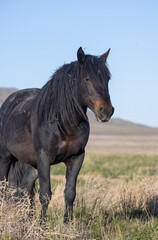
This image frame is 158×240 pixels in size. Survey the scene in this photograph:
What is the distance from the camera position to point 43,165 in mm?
5031

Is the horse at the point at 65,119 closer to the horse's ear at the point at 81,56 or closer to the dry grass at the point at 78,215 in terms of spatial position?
the horse's ear at the point at 81,56

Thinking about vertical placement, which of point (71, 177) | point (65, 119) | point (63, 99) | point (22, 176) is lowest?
point (22, 176)

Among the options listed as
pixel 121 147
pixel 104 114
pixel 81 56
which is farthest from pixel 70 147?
pixel 121 147

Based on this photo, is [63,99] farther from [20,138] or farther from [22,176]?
[22,176]

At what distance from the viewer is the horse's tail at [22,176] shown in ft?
20.4

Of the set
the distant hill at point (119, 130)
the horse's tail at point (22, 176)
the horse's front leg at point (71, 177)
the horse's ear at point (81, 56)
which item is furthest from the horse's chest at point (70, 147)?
the distant hill at point (119, 130)

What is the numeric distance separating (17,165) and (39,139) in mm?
1462

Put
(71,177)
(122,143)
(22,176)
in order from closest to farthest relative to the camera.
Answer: (71,177) → (22,176) → (122,143)

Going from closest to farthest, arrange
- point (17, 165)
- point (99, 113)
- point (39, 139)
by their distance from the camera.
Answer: point (99, 113) < point (39, 139) < point (17, 165)

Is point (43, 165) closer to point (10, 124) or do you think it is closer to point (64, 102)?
point (64, 102)

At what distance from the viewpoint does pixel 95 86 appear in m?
4.55

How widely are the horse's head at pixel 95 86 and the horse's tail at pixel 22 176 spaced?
194 centimetres

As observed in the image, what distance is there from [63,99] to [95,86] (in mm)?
560

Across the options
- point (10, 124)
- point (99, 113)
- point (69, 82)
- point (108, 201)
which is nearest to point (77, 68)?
point (69, 82)
